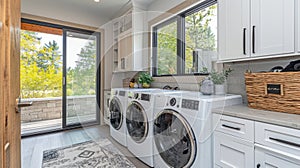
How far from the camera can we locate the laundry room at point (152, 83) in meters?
1.12

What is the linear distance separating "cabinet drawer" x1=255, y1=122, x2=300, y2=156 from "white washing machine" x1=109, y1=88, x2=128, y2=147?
1.87 metres

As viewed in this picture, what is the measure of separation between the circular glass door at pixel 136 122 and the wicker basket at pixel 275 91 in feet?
4.08

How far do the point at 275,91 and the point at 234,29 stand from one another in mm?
706

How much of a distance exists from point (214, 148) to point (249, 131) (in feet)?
1.29

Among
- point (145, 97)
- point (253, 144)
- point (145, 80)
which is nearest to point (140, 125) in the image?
point (145, 97)

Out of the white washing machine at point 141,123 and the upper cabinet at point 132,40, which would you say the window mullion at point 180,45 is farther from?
the upper cabinet at point 132,40

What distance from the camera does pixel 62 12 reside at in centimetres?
362

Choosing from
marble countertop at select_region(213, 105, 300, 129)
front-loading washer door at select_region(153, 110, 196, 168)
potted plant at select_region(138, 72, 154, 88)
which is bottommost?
front-loading washer door at select_region(153, 110, 196, 168)

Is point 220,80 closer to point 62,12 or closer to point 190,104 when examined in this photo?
point 190,104

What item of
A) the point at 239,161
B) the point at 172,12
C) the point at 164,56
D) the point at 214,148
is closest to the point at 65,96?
the point at 164,56

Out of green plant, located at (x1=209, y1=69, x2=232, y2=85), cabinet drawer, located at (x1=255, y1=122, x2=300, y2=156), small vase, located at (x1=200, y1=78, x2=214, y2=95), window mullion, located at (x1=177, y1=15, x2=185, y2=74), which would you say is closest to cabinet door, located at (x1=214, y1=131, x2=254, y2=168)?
cabinet drawer, located at (x1=255, y1=122, x2=300, y2=156)

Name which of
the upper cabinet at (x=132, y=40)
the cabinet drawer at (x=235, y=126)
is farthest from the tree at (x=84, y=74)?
the cabinet drawer at (x=235, y=126)

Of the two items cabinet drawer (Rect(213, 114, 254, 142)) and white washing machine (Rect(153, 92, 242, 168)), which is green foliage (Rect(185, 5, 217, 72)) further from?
cabinet drawer (Rect(213, 114, 254, 142))

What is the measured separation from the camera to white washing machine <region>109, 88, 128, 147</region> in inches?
107
